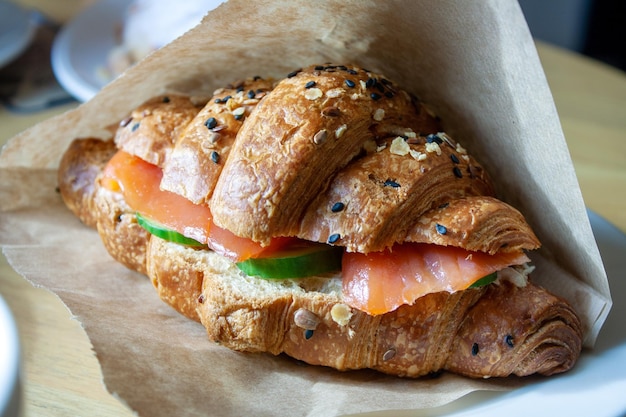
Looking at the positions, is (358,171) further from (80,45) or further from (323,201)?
(80,45)

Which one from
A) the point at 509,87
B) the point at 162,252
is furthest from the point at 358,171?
the point at 162,252

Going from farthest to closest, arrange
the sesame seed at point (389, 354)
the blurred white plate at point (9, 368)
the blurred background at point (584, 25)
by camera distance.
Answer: the blurred background at point (584, 25) → the sesame seed at point (389, 354) → the blurred white plate at point (9, 368)

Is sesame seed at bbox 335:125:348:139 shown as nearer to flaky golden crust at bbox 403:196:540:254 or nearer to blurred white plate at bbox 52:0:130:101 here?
flaky golden crust at bbox 403:196:540:254

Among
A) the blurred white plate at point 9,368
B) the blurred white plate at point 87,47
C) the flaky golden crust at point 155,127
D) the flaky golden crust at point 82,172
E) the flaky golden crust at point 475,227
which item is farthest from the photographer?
the blurred white plate at point 87,47

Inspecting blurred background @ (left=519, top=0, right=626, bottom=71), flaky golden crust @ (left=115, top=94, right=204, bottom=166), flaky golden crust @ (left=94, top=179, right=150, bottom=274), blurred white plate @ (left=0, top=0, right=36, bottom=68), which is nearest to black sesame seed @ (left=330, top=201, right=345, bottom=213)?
flaky golden crust @ (left=115, top=94, right=204, bottom=166)

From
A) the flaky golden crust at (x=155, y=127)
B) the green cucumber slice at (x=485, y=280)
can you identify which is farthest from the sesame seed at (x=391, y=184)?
the flaky golden crust at (x=155, y=127)

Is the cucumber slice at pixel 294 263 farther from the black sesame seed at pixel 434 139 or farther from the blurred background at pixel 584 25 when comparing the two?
the blurred background at pixel 584 25
